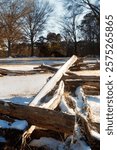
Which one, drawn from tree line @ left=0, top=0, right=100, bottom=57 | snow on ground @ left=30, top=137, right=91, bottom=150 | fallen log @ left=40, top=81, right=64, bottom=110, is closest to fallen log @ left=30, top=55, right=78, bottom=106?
fallen log @ left=40, top=81, right=64, bottom=110

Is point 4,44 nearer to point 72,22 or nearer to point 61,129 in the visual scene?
point 72,22

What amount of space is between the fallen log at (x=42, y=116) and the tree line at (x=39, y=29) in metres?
42.9

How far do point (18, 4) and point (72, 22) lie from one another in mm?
A: 8026

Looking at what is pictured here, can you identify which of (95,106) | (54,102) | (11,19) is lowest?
(95,106)

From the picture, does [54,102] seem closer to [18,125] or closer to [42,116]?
[42,116]

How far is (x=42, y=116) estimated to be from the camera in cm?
521

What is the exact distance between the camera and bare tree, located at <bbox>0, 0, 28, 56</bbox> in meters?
51.1

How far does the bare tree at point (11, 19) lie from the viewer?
51125 mm

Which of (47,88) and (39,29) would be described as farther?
(39,29)

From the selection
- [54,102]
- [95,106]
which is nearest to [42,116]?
[54,102]

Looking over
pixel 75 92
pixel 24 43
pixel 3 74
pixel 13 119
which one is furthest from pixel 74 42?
pixel 13 119

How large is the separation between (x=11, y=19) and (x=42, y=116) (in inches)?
1868

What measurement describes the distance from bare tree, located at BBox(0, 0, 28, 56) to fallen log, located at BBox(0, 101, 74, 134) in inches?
1747

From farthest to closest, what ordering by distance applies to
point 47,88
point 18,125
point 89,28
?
point 89,28 → point 47,88 → point 18,125
